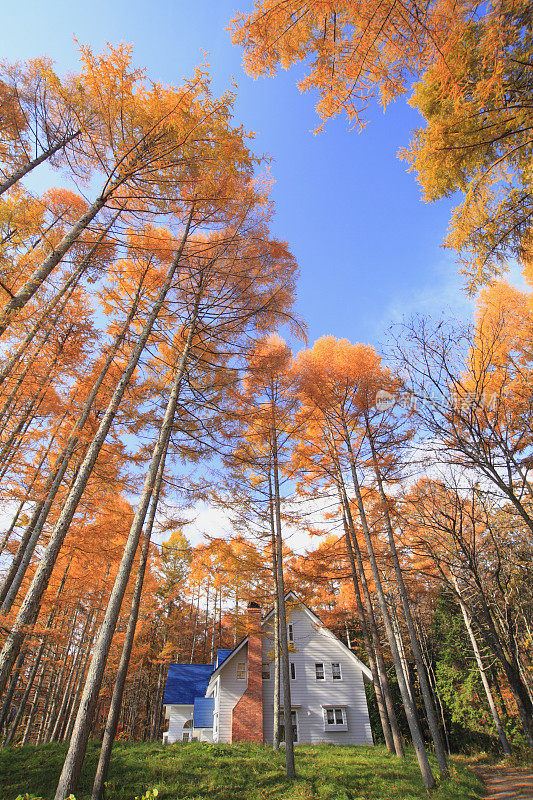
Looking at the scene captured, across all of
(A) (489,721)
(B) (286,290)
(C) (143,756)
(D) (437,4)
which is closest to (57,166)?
(B) (286,290)

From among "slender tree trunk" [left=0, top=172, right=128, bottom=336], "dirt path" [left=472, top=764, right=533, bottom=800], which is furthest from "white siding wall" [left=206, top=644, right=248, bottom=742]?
"slender tree trunk" [left=0, top=172, right=128, bottom=336]

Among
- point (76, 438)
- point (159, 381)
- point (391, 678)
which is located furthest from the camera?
point (391, 678)

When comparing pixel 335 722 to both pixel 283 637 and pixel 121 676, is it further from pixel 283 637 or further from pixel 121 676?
pixel 121 676

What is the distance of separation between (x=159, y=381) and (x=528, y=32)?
8.65m

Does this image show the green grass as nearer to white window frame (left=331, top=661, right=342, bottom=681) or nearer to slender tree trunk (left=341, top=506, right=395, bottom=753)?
slender tree trunk (left=341, top=506, right=395, bottom=753)

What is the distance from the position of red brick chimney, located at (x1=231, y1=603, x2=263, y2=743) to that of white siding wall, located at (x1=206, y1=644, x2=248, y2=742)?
0.52 m

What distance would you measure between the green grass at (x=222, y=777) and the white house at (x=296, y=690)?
16.5ft

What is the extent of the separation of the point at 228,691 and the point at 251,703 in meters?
1.26

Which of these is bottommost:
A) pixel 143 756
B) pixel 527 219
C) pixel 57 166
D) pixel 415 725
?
pixel 143 756

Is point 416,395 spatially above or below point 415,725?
above

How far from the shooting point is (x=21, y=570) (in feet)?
27.9

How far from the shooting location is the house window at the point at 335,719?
1493 centimetres

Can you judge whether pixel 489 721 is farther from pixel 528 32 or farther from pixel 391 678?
pixel 528 32

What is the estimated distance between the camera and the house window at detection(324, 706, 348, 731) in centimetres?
1493
